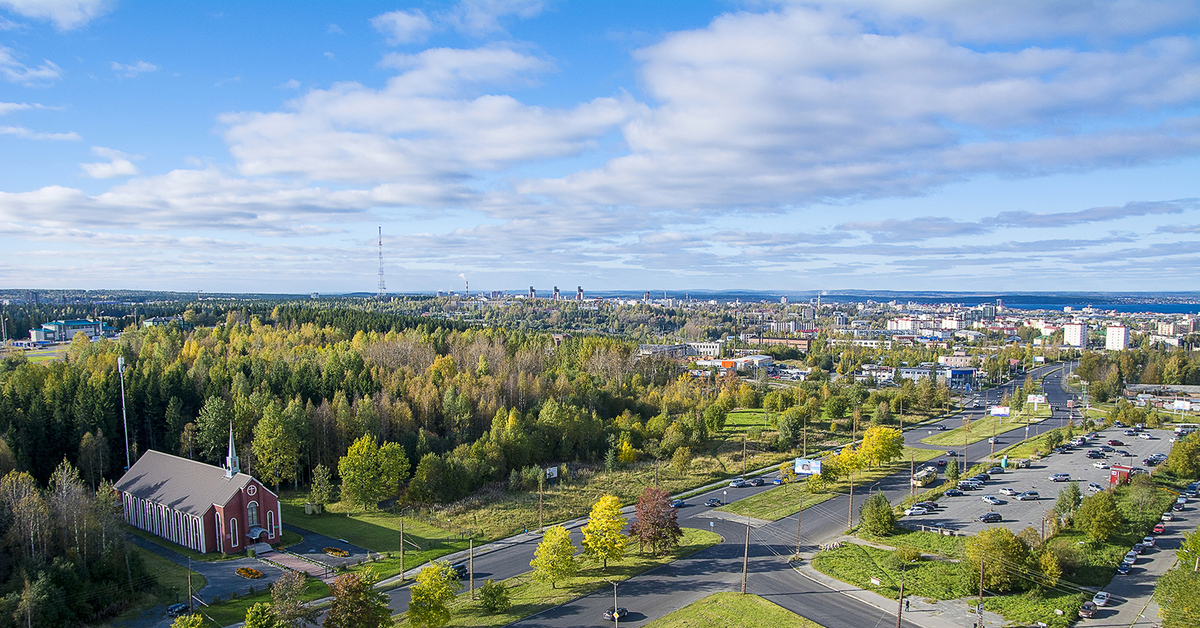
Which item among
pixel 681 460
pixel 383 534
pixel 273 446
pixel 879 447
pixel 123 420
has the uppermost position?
pixel 123 420

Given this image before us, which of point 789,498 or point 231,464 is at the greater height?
point 231,464

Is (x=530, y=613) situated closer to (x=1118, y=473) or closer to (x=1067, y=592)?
(x=1067, y=592)

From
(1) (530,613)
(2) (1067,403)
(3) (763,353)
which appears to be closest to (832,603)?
(1) (530,613)

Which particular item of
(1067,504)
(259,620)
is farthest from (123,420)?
(1067,504)

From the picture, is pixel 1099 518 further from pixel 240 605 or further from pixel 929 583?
pixel 240 605

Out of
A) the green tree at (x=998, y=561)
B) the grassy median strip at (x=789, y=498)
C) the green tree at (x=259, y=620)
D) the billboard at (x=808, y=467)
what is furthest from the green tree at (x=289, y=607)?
the billboard at (x=808, y=467)

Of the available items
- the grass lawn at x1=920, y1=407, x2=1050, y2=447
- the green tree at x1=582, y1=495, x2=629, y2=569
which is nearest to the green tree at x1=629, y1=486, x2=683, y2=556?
the green tree at x1=582, y1=495, x2=629, y2=569

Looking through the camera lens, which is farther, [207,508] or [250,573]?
[207,508]
